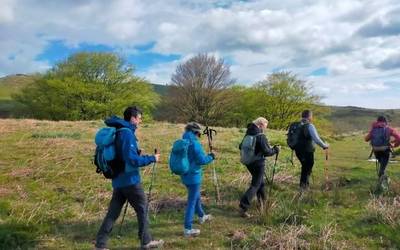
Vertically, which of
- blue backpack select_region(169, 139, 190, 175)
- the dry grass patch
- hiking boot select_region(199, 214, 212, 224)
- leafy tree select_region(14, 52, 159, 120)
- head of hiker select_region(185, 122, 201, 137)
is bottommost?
hiking boot select_region(199, 214, 212, 224)

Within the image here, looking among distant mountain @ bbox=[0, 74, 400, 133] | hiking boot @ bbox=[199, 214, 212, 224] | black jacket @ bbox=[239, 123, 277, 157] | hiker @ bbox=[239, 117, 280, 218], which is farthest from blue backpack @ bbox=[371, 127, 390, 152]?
distant mountain @ bbox=[0, 74, 400, 133]

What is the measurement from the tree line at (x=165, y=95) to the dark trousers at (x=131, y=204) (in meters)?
48.0

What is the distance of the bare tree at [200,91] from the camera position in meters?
57.0

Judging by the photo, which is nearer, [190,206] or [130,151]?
[130,151]

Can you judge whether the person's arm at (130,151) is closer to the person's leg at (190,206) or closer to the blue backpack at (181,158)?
the blue backpack at (181,158)

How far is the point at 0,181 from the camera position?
12.6 m

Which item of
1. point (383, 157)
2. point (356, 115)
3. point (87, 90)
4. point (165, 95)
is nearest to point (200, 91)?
point (165, 95)

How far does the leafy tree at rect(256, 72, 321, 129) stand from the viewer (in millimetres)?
65062

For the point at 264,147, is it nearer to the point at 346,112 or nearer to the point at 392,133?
the point at 392,133

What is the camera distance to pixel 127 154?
24.3 ft

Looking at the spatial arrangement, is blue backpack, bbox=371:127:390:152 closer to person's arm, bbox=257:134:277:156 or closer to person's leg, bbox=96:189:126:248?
person's arm, bbox=257:134:277:156

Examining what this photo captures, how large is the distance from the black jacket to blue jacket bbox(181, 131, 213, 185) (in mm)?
1490

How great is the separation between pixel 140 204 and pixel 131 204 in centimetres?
18

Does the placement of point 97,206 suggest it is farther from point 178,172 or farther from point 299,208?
point 299,208
